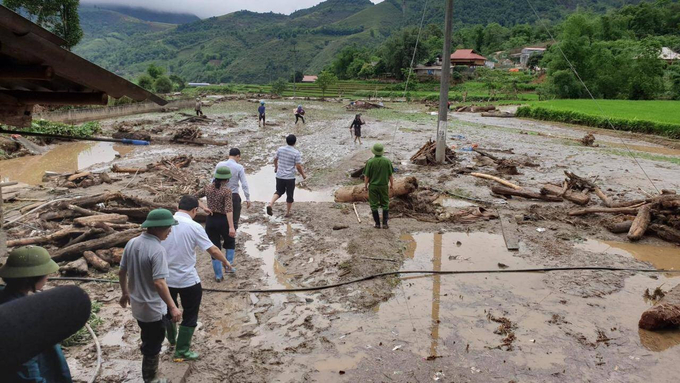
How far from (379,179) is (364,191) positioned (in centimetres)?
251

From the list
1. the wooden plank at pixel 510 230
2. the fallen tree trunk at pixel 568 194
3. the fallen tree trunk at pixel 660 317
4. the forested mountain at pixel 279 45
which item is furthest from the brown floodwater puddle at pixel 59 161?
the forested mountain at pixel 279 45

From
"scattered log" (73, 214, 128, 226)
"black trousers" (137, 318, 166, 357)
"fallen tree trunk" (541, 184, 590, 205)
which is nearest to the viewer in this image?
"black trousers" (137, 318, 166, 357)

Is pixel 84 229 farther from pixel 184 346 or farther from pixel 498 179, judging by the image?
pixel 498 179

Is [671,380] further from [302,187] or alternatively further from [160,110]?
[160,110]

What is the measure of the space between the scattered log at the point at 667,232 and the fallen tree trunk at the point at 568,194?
2.03 m

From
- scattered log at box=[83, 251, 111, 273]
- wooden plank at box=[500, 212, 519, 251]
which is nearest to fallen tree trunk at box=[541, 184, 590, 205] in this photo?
wooden plank at box=[500, 212, 519, 251]

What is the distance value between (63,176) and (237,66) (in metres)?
127

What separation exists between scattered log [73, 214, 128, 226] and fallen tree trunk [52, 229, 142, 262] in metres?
0.66

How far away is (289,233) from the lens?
9125 millimetres

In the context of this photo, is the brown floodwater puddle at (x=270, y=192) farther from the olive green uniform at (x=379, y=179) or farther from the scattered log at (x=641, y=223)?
the scattered log at (x=641, y=223)

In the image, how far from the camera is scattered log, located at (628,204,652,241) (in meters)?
8.84

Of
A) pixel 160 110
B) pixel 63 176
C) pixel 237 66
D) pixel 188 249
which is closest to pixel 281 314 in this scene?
pixel 188 249

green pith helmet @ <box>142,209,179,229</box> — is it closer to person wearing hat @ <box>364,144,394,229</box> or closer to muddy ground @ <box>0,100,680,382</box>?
muddy ground @ <box>0,100,680,382</box>

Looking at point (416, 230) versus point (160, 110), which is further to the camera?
point (160, 110)
